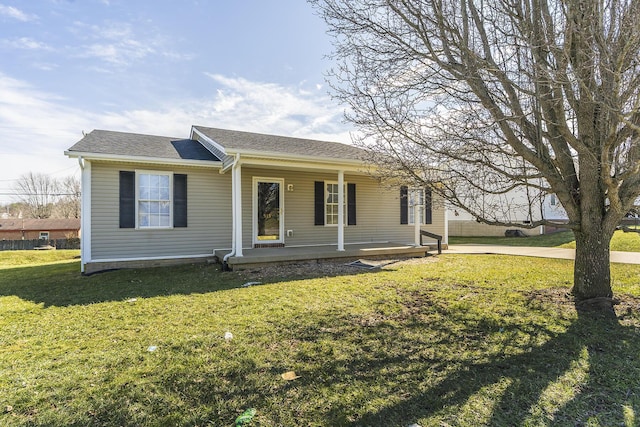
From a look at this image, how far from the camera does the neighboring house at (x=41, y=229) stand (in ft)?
A: 108

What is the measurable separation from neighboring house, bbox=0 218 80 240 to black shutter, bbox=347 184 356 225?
32.5m

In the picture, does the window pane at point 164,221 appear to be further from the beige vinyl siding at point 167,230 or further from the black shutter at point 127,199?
the black shutter at point 127,199

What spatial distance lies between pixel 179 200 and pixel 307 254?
149 inches

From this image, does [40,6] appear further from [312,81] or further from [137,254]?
[312,81]

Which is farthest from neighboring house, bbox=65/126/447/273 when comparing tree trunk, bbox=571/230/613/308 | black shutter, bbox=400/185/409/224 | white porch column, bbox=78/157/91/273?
tree trunk, bbox=571/230/613/308

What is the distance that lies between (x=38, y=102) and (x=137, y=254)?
31.2ft

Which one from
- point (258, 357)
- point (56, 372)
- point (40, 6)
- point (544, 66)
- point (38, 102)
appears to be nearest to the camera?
point (56, 372)

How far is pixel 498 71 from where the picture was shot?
4.01 m

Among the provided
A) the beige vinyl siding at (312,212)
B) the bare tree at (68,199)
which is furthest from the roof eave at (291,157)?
the bare tree at (68,199)

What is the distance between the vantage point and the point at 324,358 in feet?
10.00

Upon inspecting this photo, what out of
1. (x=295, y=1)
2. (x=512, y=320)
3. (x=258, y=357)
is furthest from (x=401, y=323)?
(x=295, y=1)

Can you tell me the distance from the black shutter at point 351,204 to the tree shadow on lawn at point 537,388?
7867 millimetres

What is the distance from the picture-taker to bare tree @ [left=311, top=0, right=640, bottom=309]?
3.48 meters

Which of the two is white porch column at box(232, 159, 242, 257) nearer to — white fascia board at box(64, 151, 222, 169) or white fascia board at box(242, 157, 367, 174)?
white fascia board at box(242, 157, 367, 174)
